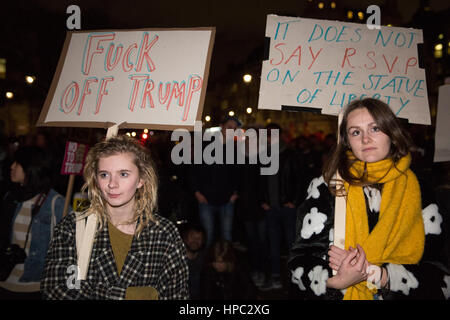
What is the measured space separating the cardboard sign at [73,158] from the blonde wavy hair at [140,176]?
4.08 feet

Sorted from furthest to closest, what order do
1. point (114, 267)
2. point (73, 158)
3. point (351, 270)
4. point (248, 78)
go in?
point (248, 78), point (73, 158), point (114, 267), point (351, 270)

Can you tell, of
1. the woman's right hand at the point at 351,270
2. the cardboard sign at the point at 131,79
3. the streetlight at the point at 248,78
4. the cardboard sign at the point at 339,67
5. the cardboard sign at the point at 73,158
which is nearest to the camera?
the woman's right hand at the point at 351,270

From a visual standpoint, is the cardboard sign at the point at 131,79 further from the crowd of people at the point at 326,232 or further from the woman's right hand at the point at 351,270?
the woman's right hand at the point at 351,270

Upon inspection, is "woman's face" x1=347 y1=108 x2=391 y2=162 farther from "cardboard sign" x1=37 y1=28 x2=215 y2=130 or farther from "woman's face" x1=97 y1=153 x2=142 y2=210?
"woman's face" x1=97 y1=153 x2=142 y2=210

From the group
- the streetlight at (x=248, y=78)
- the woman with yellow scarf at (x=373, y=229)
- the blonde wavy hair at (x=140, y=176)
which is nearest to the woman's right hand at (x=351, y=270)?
the woman with yellow scarf at (x=373, y=229)

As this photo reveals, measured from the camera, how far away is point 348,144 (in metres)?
1.99

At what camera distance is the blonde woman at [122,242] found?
5.49 ft

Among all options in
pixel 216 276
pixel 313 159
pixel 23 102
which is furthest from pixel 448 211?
pixel 23 102

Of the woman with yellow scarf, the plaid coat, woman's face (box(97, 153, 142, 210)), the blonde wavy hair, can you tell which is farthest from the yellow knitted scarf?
woman's face (box(97, 153, 142, 210))

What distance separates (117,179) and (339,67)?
171 centimetres

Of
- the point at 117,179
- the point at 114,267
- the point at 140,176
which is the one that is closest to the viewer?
the point at 114,267

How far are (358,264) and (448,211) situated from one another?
4.11ft

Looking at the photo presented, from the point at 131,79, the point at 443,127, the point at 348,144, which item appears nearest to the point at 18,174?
the point at 131,79

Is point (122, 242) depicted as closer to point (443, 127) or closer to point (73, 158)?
point (73, 158)
